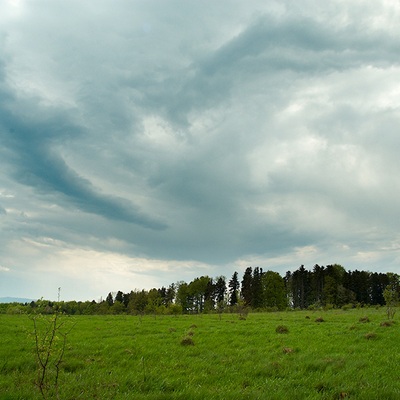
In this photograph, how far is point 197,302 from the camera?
138500mm

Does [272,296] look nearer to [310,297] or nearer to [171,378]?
[310,297]

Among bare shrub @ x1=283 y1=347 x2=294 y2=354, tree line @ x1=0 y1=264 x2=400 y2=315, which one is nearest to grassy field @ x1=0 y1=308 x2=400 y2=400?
bare shrub @ x1=283 y1=347 x2=294 y2=354

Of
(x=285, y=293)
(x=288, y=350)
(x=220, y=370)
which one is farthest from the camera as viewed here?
(x=285, y=293)

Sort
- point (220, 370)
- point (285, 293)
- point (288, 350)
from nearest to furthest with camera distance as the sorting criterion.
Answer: point (220, 370) → point (288, 350) → point (285, 293)

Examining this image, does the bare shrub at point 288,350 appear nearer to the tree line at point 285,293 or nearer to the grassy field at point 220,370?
the grassy field at point 220,370

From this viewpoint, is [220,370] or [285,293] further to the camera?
[285,293]

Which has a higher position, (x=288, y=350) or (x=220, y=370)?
(x=288, y=350)

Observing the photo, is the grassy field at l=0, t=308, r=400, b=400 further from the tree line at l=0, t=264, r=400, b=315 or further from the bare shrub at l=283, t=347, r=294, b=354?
the tree line at l=0, t=264, r=400, b=315

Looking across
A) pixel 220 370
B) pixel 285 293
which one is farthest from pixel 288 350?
pixel 285 293

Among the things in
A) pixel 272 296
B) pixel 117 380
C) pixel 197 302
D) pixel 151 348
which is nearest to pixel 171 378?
pixel 117 380

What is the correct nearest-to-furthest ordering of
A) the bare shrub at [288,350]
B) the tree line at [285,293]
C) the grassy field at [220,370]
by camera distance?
1. the grassy field at [220,370]
2. the bare shrub at [288,350]
3. the tree line at [285,293]

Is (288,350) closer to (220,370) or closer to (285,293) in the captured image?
(220,370)

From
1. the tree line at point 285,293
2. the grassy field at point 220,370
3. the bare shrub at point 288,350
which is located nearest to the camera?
the grassy field at point 220,370

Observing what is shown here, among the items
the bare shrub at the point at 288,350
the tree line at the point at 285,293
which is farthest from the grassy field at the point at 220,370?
the tree line at the point at 285,293
